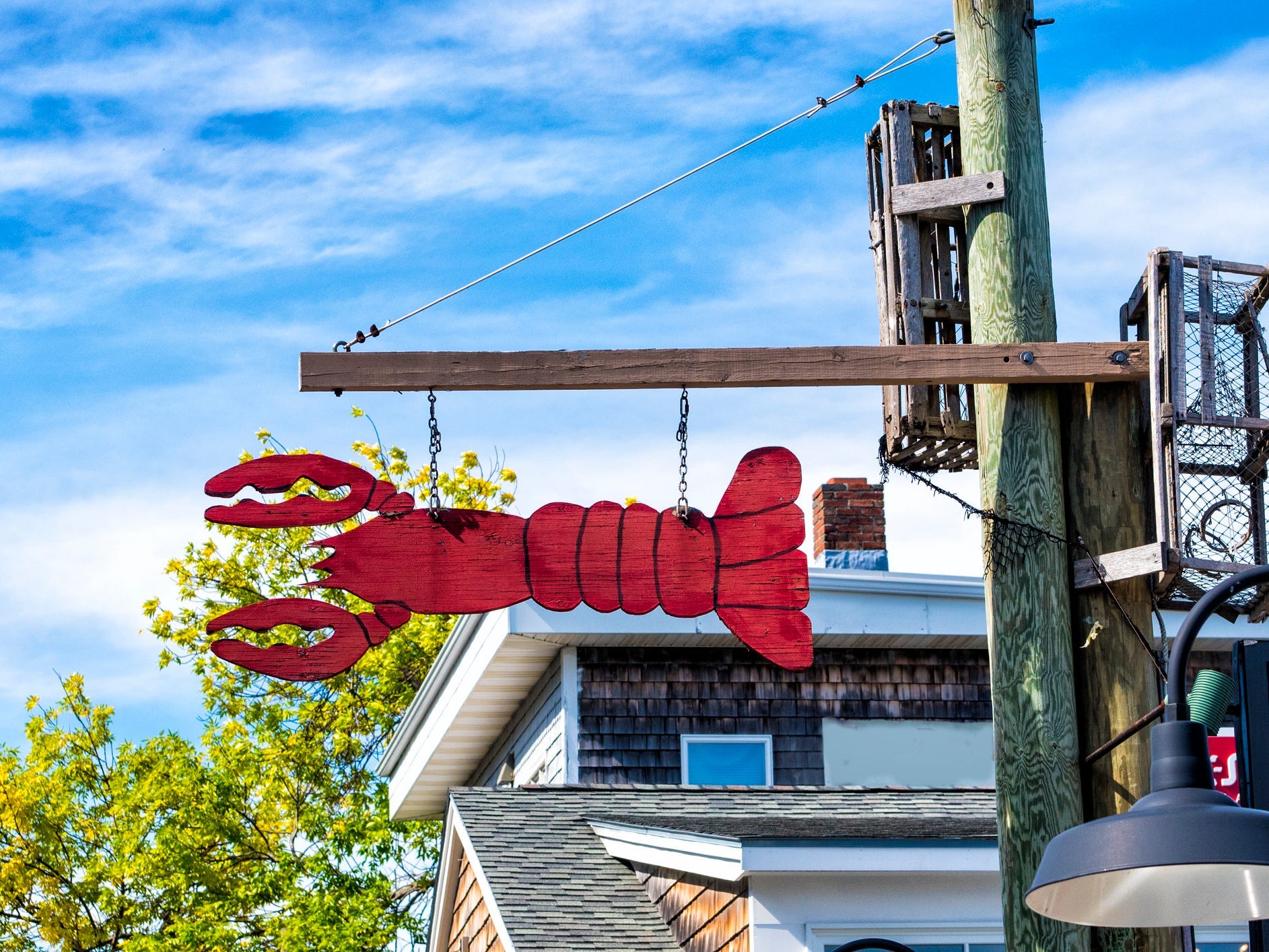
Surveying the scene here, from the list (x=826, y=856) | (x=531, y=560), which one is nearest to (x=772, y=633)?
(x=531, y=560)

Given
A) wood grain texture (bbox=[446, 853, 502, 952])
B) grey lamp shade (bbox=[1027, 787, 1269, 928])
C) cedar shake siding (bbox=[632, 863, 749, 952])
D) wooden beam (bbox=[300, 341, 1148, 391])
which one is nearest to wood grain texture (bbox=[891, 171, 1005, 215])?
wooden beam (bbox=[300, 341, 1148, 391])

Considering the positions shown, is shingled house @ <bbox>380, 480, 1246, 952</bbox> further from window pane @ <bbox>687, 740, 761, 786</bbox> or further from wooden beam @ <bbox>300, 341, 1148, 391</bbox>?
wooden beam @ <bbox>300, 341, 1148, 391</bbox>

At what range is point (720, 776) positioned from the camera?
41.0 ft

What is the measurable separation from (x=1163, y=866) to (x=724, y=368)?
6.58 ft

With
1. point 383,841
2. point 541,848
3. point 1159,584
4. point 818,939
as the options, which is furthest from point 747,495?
point 383,841

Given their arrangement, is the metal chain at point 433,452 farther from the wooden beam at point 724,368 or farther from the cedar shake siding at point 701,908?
the cedar shake siding at point 701,908

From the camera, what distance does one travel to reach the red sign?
1059cm

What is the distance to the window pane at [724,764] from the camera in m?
12.5

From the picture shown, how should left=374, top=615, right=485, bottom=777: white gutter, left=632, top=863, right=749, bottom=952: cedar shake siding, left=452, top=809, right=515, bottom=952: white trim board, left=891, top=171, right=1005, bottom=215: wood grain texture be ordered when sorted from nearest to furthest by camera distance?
left=891, top=171, right=1005, bottom=215: wood grain texture < left=632, top=863, right=749, bottom=952: cedar shake siding < left=452, top=809, right=515, bottom=952: white trim board < left=374, top=615, right=485, bottom=777: white gutter

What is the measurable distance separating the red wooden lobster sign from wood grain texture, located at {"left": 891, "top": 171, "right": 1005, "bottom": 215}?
1.11m

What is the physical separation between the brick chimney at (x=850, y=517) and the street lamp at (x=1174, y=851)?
10306mm

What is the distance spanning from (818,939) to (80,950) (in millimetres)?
18937

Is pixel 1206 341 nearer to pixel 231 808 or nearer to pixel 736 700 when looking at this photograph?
pixel 736 700

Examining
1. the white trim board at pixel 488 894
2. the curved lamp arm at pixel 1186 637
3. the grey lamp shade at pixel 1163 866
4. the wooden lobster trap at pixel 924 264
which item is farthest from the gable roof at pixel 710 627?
the curved lamp arm at pixel 1186 637
